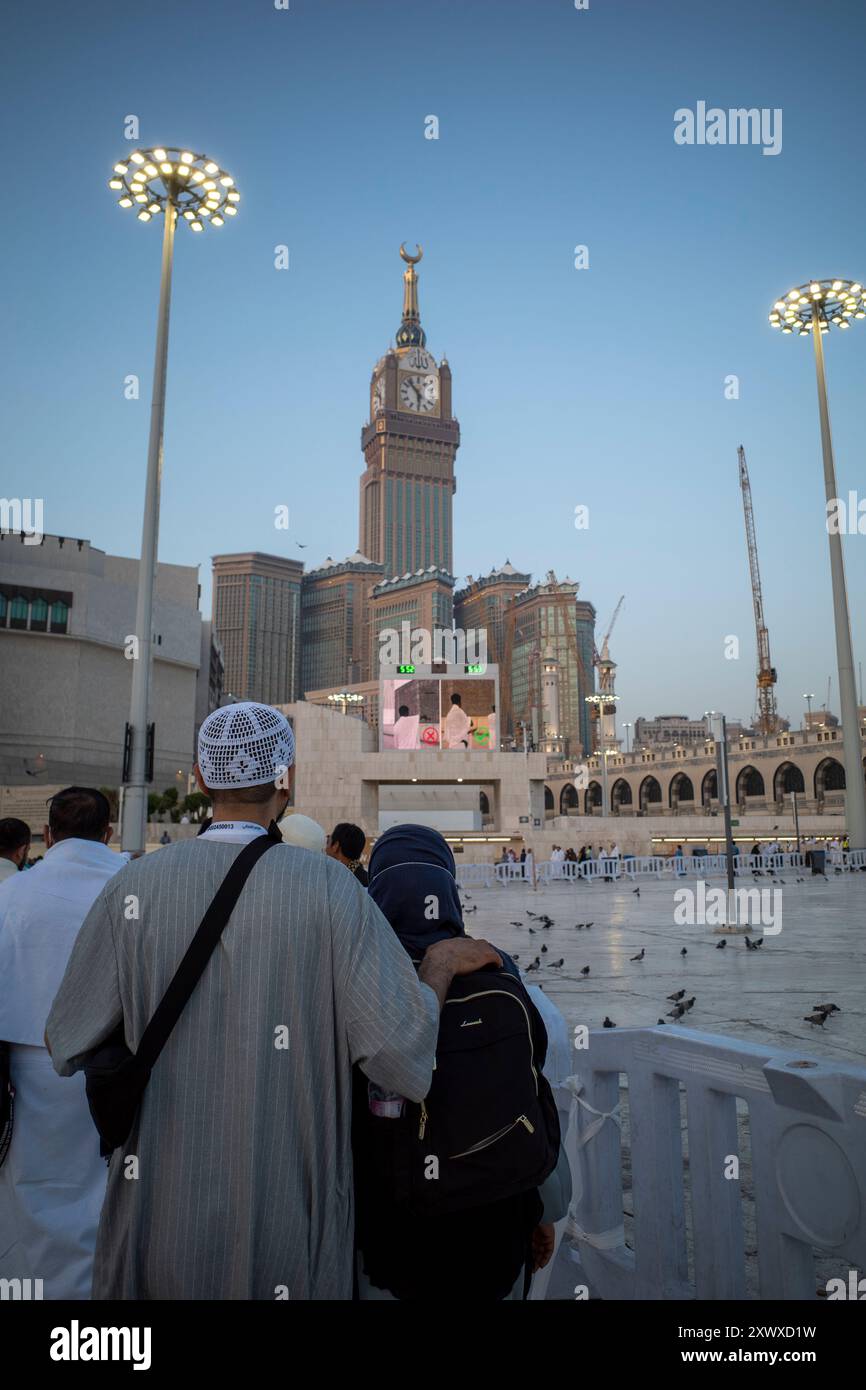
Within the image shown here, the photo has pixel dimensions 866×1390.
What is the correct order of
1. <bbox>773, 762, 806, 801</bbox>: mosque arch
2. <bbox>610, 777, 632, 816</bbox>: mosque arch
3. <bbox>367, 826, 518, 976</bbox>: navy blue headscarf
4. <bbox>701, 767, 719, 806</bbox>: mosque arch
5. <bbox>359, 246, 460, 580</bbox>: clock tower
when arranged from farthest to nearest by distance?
<bbox>359, 246, 460, 580</bbox>: clock tower < <bbox>610, 777, 632, 816</bbox>: mosque arch < <bbox>701, 767, 719, 806</bbox>: mosque arch < <bbox>773, 762, 806, 801</bbox>: mosque arch < <bbox>367, 826, 518, 976</bbox>: navy blue headscarf

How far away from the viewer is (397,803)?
4681 centimetres

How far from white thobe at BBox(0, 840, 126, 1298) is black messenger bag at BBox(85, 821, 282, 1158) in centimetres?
99

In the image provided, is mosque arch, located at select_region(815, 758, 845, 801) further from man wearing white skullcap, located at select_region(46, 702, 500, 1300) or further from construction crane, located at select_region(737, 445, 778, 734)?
man wearing white skullcap, located at select_region(46, 702, 500, 1300)

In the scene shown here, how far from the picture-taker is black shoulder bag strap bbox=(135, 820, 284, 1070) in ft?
5.58

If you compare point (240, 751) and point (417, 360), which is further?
point (417, 360)

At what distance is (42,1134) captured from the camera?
2.60m

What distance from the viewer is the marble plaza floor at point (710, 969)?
6211mm

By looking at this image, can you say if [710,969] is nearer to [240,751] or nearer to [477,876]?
[240,751]

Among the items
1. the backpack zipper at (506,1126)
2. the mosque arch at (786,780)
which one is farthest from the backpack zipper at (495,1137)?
the mosque arch at (786,780)

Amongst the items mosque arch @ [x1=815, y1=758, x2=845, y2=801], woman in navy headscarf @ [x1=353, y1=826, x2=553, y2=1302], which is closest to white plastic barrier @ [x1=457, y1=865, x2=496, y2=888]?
woman in navy headscarf @ [x1=353, y1=826, x2=553, y2=1302]

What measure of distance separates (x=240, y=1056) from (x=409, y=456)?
665 feet

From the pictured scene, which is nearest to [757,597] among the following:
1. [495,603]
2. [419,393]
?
[495,603]

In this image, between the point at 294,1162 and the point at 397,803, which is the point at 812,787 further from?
the point at 294,1162
